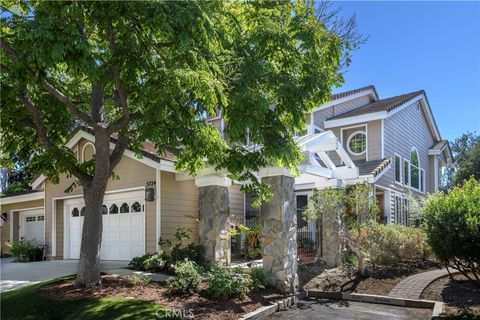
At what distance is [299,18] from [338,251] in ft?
24.4

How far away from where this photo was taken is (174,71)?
22.5 ft

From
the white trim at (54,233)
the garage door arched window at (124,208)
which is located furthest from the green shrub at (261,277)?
the white trim at (54,233)

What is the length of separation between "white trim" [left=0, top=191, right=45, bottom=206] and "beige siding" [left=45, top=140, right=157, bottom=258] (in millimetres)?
1715

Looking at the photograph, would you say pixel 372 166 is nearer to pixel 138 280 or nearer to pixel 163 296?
pixel 138 280

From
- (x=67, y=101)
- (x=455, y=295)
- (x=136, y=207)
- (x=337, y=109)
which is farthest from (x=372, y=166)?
(x=67, y=101)

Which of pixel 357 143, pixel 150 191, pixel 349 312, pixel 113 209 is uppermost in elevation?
pixel 357 143

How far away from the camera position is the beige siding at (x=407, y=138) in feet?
63.2

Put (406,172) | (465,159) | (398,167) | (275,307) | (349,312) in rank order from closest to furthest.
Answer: (349,312), (275,307), (398,167), (406,172), (465,159)

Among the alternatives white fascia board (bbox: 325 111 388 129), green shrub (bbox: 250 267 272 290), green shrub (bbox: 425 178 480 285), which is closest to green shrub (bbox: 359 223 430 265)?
green shrub (bbox: 250 267 272 290)

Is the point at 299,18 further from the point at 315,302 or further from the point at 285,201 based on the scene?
the point at 315,302

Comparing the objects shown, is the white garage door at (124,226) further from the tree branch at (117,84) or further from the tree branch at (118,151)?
the tree branch at (117,84)

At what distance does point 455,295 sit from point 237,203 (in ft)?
29.1

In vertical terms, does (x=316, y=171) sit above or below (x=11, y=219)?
above

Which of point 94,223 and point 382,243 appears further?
point 382,243
